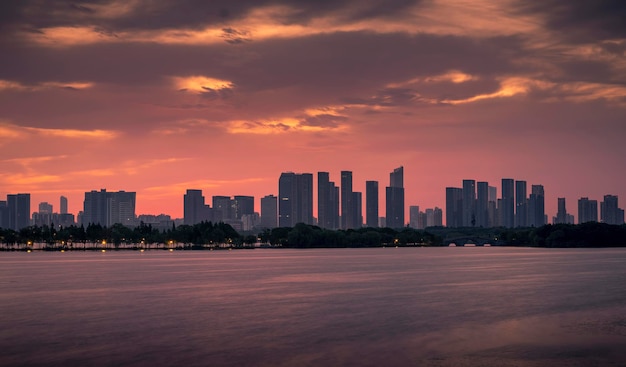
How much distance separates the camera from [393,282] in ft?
325

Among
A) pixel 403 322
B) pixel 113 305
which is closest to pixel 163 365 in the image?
pixel 403 322

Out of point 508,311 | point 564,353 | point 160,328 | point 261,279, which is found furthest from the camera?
point 261,279

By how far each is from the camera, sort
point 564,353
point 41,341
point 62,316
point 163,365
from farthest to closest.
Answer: point 62,316 < point 41,341 < point 564,353 < point 163,365

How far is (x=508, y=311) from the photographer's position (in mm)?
63406

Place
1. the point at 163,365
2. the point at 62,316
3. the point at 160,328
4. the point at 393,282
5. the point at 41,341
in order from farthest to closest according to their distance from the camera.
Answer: the point at 393,282 < the point at 62,316 < the point at 160,328 < the point at 41,341 < the point at 163,365

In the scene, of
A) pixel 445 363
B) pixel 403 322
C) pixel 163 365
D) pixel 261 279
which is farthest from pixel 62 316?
pixel 261 279

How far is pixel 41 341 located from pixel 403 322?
26166 millimetres

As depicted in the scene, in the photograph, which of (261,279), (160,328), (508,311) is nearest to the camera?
(160,328)

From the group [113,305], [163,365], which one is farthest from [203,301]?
[163,365]

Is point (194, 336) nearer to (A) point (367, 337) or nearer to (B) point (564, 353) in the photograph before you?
(A) point (367, 337)

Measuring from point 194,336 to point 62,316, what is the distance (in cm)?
1681

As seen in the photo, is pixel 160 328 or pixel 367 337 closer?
pixel 367 337

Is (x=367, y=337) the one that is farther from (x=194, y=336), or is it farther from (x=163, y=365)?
(x=163, y=365)

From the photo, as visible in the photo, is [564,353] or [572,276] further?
[572,276]
